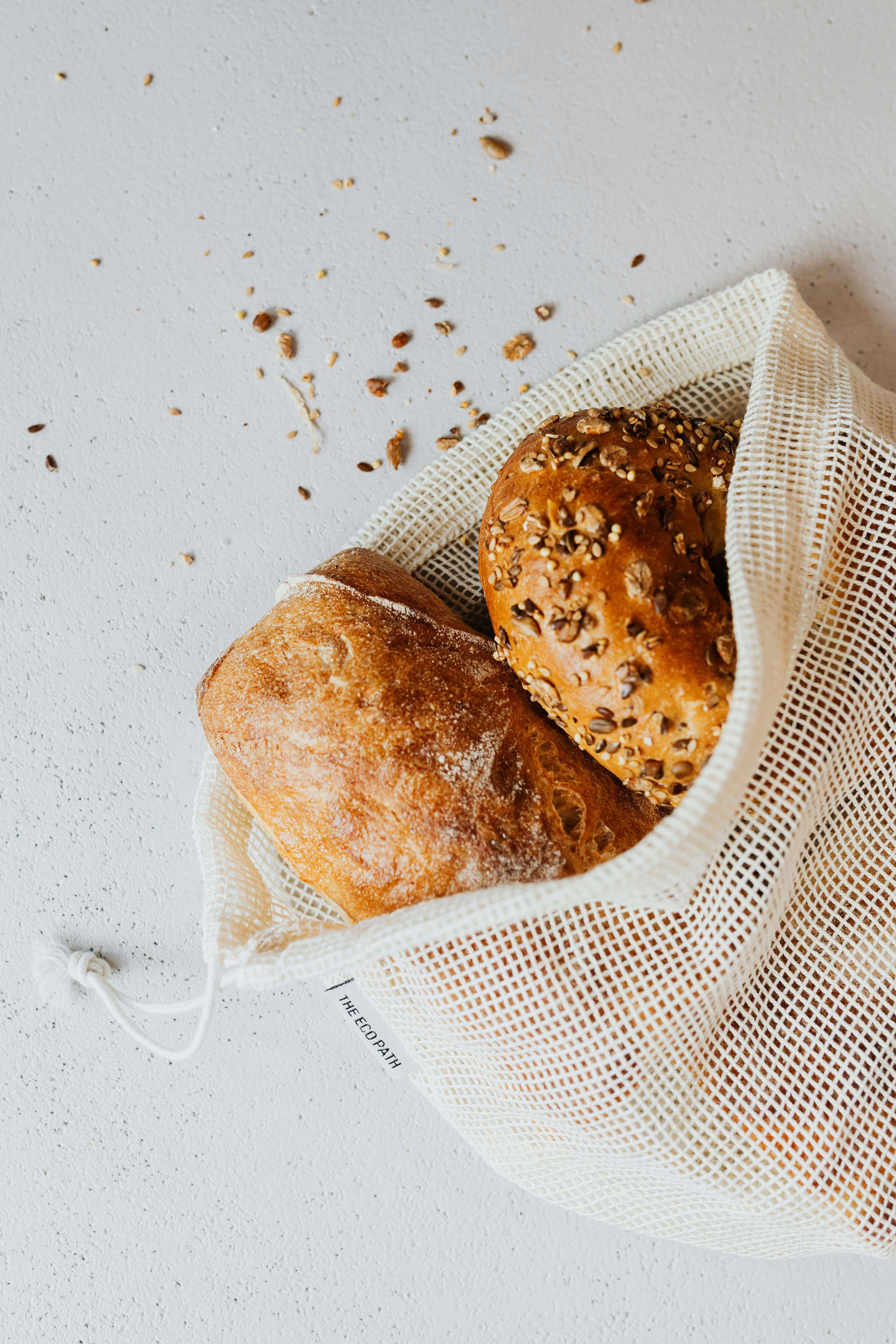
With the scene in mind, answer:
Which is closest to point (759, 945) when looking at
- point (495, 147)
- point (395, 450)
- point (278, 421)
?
point (395, 450)

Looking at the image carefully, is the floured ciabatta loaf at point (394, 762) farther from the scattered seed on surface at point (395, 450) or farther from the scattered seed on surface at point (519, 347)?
the scattered seed on surface at point (519, 347)

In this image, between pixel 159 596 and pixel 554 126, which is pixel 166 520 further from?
pixel 554 126

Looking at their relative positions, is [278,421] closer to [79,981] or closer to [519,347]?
[519,347]

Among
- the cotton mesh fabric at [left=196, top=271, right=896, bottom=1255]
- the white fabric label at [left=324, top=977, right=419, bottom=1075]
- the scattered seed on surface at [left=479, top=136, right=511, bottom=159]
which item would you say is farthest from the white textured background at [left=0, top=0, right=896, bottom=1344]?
the cotton mesh fabric at [left=196, top=271, right=896, bottom=1255]

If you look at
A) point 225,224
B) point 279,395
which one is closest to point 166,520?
point 279,395

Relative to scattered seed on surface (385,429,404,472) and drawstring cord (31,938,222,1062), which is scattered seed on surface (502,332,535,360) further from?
drawstring cord (31,938,222,1062)

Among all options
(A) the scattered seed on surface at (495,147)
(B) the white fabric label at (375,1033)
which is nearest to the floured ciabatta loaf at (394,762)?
(B) the white fabric label at (375,1033)
